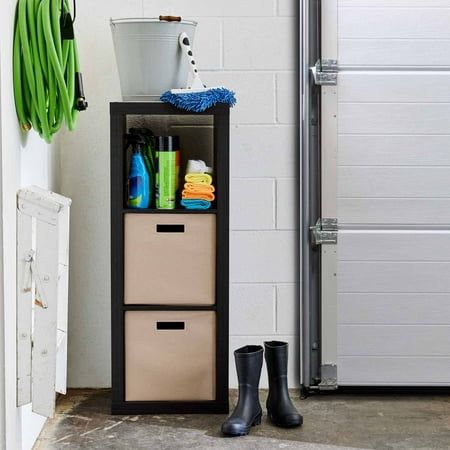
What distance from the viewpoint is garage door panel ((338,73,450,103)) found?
14.4 ft

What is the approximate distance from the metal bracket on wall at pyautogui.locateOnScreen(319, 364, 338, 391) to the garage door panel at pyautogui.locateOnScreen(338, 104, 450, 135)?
43.3 inches

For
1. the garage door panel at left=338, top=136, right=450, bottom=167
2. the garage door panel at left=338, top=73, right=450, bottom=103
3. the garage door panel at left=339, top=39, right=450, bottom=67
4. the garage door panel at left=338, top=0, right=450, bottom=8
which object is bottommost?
the garage door panel at left=338, top=136, right=450, bottom=167

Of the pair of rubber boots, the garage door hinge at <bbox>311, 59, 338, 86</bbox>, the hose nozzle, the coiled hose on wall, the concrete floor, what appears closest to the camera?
the coiled hose on wall

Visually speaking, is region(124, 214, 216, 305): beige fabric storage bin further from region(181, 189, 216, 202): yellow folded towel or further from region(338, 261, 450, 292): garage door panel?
region(338, 261, 450, 292): garage door panel

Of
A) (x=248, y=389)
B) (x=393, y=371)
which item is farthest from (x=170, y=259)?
(x=393, y=371)

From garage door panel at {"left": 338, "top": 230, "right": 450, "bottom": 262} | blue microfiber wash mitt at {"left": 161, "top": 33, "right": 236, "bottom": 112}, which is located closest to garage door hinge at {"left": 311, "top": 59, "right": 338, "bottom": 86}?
blue microfiber wash mitt at {"left": 161, "top": 33, "right": 236, "bottom": 112}

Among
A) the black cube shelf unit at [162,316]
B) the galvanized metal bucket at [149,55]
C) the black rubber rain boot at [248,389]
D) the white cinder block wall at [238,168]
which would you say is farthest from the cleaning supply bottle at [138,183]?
the black rubber rain boot at [248,389]

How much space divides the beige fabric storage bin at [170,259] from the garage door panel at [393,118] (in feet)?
2.80

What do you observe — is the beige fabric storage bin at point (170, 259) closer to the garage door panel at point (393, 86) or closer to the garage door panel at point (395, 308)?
the garage door panel at point (395, 308)

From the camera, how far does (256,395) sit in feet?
13.0

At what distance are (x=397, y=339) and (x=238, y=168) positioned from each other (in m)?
1.09

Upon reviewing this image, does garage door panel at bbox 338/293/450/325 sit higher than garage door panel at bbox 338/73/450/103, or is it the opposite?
garage door panel at bbox 338/73/450/103

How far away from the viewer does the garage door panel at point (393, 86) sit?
4.38 meters

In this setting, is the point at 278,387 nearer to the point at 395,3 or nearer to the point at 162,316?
the point at 162,316
